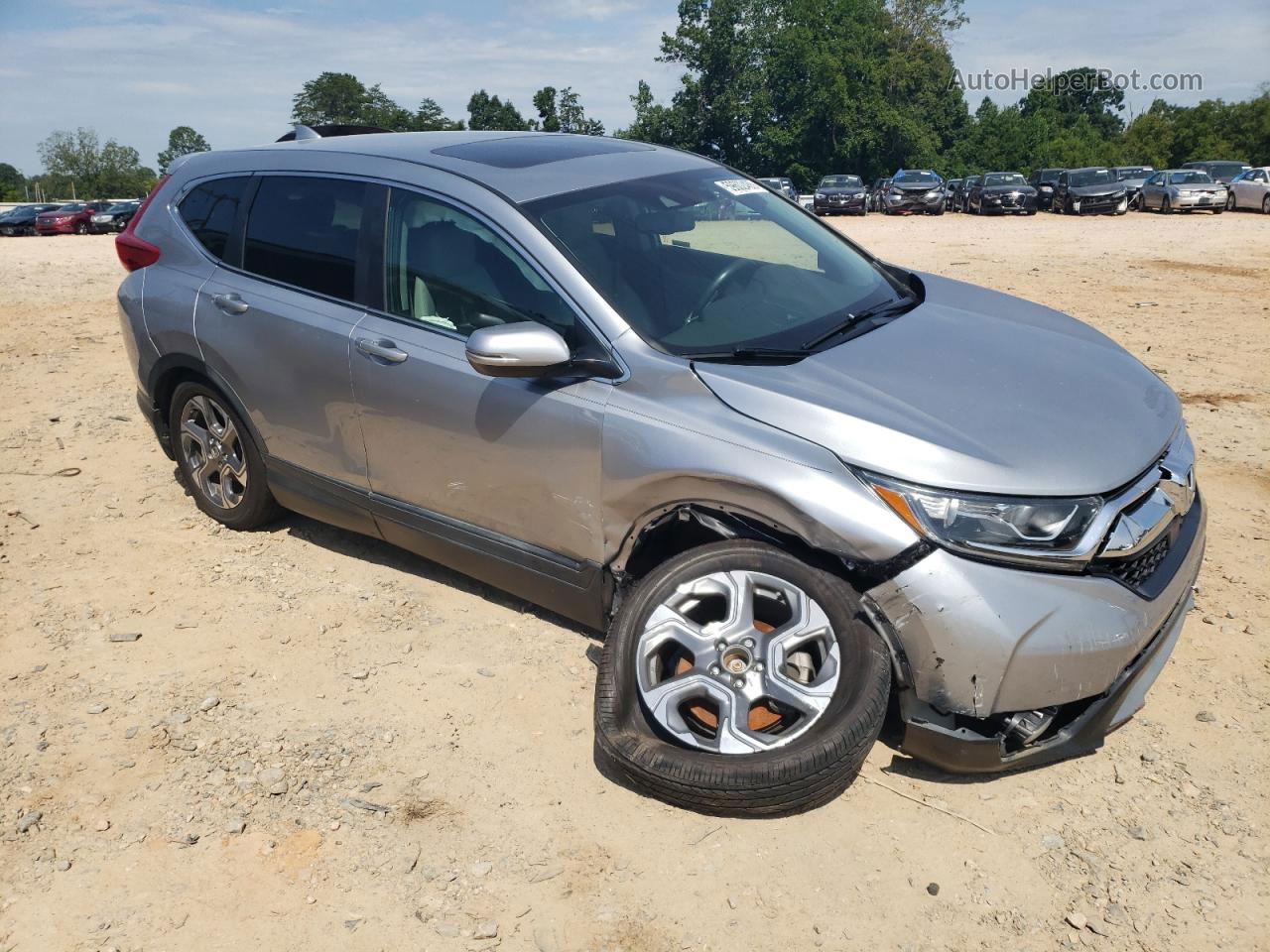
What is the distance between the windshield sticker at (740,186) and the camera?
14.3ft

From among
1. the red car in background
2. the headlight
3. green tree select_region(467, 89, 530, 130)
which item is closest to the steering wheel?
the headlight

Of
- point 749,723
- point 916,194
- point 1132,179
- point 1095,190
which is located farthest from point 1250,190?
point 749,723

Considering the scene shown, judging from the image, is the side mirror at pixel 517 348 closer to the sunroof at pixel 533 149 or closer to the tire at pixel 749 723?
the tire at pixel 749 723

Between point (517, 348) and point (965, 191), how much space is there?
3724 cm

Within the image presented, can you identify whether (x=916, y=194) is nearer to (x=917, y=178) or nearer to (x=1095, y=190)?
(x=917, y=178)

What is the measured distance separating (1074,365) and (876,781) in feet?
5.10

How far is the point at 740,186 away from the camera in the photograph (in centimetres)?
446

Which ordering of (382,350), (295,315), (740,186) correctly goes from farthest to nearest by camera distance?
(740,186) < (295,315) < (382,350)

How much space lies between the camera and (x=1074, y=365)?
356 centimetres

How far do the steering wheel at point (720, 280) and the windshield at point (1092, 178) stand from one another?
32170mm

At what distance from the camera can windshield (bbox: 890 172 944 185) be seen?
36.7 m

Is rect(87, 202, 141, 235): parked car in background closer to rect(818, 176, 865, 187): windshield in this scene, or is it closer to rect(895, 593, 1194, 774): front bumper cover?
rect(818, 176, 865, 187): windshield

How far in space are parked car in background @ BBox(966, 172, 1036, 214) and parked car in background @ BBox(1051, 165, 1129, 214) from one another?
997 mm

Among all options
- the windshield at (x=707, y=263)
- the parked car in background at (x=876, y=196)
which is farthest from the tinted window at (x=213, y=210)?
the parked car in background at (x=876, y=196)
